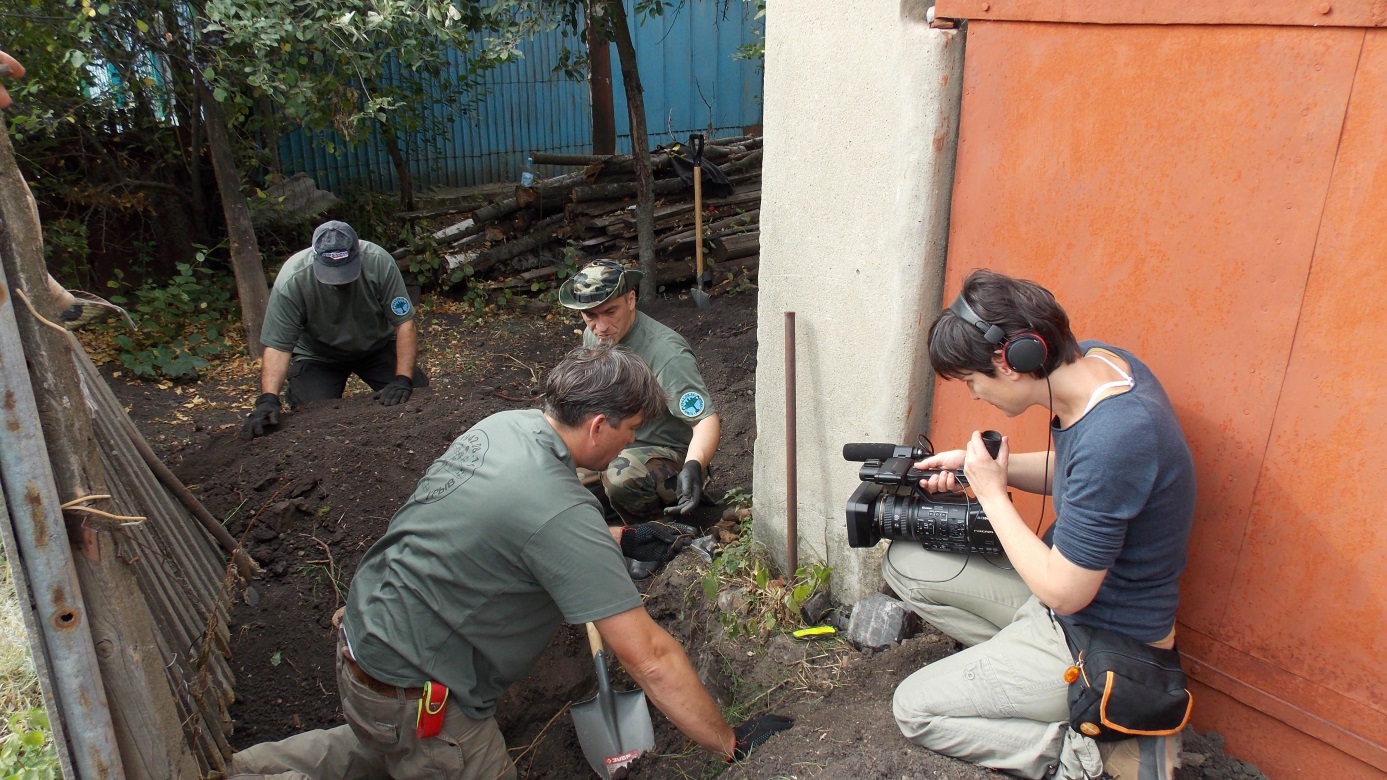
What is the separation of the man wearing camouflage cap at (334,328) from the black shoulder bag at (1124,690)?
4.19 metres

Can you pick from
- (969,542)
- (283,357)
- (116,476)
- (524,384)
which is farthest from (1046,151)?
(524,384)

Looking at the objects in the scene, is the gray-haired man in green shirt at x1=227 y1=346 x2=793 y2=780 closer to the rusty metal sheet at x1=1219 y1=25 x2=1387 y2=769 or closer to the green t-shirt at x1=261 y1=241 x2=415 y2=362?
the rusty metal sheet at x1=1219 y1=25 x2=1387 y2=769

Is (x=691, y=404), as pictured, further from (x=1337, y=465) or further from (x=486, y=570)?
(x=1337, y=465)

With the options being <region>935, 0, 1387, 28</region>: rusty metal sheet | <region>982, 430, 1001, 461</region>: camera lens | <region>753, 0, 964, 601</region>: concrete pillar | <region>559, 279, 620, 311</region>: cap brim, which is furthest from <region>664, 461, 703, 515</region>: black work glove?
<region>935, 0, 1387, 28</region>: rusty metal sheet

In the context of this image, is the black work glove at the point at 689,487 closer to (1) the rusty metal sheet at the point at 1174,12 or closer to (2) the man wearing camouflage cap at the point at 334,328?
(1) the rusty metal sheet at the point at 1174,12

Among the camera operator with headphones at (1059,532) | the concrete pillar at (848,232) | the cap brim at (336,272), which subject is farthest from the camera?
the cap brim at (336,272)

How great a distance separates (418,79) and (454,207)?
1.38 m

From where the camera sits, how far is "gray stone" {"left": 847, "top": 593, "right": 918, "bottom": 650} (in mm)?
3137

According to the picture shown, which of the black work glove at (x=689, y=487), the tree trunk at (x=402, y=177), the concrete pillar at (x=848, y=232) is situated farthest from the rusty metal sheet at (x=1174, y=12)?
the tree trunk at (x=402, y=177)

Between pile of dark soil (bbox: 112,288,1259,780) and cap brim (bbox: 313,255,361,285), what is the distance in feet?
2.45

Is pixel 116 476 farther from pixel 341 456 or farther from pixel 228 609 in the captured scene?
pixel 341 456

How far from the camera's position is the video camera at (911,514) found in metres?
2.66

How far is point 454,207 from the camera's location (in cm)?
1007

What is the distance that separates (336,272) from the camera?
16.6 ft
